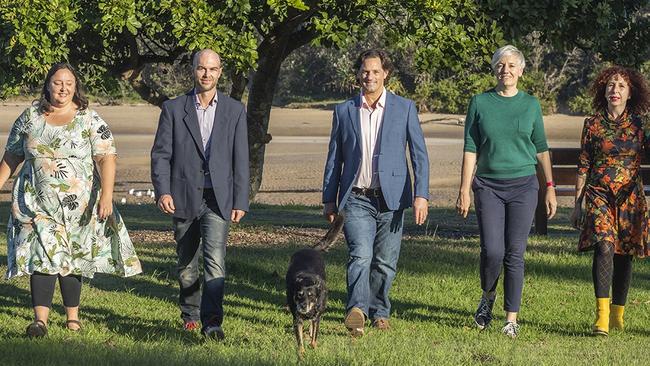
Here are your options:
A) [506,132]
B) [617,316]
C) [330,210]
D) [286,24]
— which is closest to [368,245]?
[330,210]

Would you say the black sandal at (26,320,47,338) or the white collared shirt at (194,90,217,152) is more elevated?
the white collared shirt at (194,90,217,152)

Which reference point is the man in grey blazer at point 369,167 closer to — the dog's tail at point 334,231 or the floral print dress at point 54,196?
the dog's tail at point 334,231

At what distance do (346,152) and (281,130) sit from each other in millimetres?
42410

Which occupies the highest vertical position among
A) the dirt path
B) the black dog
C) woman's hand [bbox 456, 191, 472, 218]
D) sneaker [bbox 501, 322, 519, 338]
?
woman's hand [bbox 456, 191, 472, 218]

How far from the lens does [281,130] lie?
167 ft

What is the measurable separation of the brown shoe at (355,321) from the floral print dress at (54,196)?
5.72ft

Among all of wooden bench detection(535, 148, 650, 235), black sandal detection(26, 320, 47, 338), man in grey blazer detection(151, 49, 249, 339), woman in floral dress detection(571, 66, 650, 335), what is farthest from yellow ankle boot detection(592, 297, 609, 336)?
wooden bench detection(535, 148, 650, 235)

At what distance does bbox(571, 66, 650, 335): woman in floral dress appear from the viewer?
8.62 m

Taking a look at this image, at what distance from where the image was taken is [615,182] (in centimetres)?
864

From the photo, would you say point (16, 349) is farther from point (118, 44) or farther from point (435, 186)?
point (435, 186)

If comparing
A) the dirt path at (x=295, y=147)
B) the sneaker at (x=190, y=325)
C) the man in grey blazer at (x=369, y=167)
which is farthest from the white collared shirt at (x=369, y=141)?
the dirt path at (x=295, y=147)

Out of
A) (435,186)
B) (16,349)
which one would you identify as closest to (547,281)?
(16,349)

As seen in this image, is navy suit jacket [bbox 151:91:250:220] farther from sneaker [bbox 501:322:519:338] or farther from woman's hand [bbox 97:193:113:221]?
sneaker [bbox 501:322:519:338]

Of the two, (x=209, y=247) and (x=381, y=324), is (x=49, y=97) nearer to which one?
(x=209, y=247)
